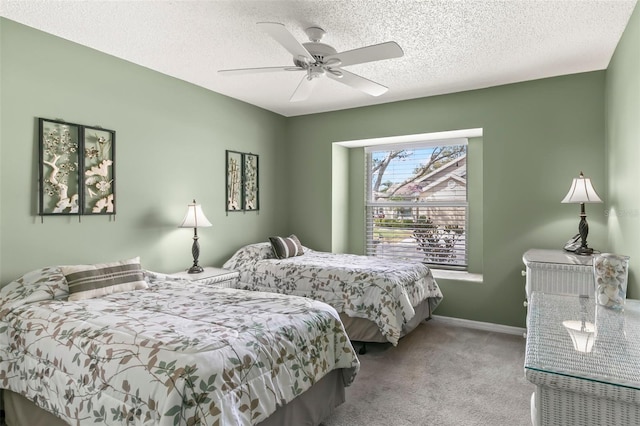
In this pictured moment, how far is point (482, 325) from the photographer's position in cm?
415

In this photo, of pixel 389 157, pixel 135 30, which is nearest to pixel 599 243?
pixel 389 157

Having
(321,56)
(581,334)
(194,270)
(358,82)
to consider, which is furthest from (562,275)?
(194,270)

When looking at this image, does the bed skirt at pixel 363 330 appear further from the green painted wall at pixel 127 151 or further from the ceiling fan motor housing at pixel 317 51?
the ceiling fan motor housing at pixel 317 51

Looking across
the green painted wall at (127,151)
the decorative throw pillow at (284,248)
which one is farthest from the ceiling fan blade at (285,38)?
the decorative throw pillow at (284,248)

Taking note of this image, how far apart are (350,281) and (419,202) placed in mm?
1909

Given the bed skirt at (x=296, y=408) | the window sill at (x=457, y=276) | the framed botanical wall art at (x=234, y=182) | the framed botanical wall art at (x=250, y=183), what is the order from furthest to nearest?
the framed botanical wall art at (x=250, y=183)
the framed botanical wall art at (x=234, y=182)
the window sill at (x=457, y=276)
the bed skirt at (x=296, y=408)

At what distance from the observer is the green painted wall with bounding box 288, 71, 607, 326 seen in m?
3.65

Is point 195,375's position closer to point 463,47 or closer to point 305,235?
point 463,47

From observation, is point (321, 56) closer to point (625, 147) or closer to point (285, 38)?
point (285, 38)

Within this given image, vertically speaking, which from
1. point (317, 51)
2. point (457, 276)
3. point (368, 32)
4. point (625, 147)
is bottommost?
point (457, 276)

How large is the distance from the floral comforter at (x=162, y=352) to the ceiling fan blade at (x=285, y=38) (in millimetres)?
1585

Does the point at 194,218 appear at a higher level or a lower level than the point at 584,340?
higher

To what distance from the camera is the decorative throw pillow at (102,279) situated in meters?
2.58

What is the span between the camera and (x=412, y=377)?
297cm
